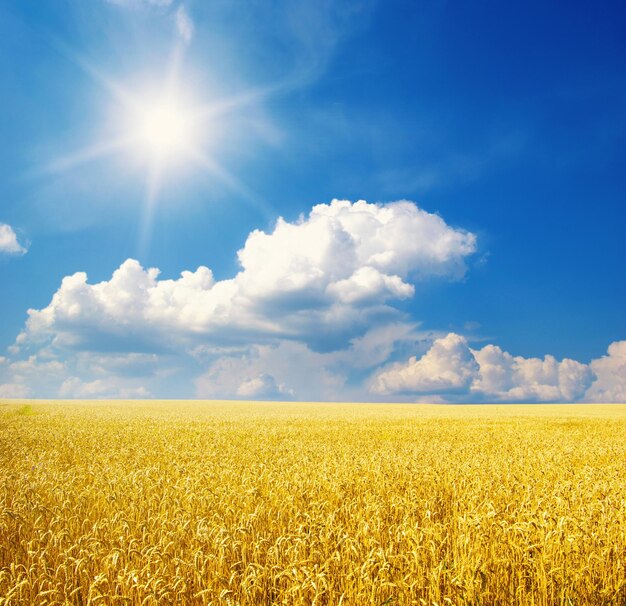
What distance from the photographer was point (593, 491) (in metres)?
8.64

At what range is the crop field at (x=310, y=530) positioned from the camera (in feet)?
14.9

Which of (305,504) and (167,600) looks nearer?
(167,600)

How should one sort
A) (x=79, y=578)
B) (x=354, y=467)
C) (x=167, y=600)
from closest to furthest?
(x=167, y=600) → (x=79, y=578) → (x=354, y=467)

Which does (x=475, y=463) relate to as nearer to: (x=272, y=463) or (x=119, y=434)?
(x=272, y=463)

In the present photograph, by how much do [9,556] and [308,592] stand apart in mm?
4338

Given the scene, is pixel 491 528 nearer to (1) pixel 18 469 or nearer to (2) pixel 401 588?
(2) pixel 401 588

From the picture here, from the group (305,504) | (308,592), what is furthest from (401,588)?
(305,504)

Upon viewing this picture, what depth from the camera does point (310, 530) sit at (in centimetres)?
552

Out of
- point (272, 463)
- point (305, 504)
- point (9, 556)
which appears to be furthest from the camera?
point (272, 463)

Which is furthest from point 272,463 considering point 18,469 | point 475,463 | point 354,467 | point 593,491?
point 593,491

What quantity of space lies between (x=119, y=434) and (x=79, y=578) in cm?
1559

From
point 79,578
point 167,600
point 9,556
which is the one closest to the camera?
point 167,600

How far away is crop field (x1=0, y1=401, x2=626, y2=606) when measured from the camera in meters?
4.53

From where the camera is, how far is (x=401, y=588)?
14.8 feet
